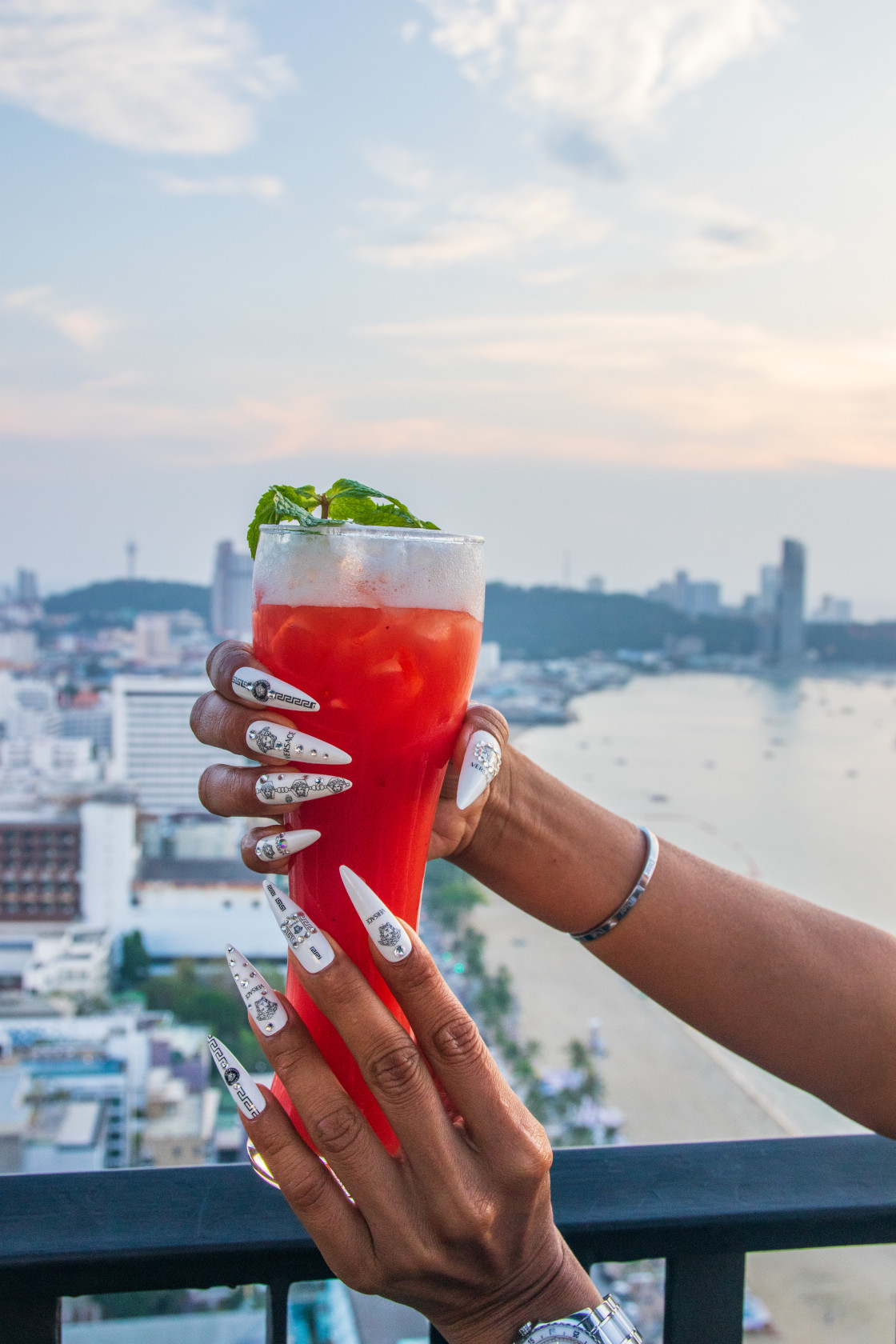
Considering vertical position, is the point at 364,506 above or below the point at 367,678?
above

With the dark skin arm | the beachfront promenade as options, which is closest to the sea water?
the beachfront promenade

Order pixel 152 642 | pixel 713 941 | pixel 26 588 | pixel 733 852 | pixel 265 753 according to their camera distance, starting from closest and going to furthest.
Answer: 1. pixel 265 753
2. pixel 713 941
3. pixel 733 852
4. pixel 152 642
5. pixel 26 588

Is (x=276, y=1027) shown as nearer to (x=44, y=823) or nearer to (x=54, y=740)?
(x=44, y=823)

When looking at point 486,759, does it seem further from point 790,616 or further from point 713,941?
point 790,616

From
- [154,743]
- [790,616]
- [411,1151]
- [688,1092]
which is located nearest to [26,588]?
[154,743]

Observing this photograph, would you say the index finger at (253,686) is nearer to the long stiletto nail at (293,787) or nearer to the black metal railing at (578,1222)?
the long stiletto nail at (293,787)

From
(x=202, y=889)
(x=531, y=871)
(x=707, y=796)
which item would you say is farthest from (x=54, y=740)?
(x=531, y=871)

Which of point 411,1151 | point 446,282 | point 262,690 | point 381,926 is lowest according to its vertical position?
point 411,1151
